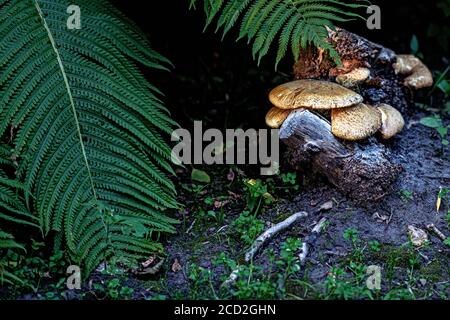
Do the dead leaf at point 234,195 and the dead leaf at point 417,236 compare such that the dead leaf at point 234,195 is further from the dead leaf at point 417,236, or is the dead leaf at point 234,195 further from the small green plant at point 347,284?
the dead leaf at point 417,236

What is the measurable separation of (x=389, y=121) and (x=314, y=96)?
1.93 feet

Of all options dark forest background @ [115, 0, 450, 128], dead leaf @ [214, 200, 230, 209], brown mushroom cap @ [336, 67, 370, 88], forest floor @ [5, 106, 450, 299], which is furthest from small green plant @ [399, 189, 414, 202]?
dark forest background @ [115, 0, 450, 128]

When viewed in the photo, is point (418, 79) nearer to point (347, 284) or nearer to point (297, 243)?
point (297, 243)

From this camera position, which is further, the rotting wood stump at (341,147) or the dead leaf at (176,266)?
the rotting wood stump at (341,147)

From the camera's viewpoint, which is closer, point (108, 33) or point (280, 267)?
point (280, 267)

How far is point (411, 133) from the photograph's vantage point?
4.36 metres

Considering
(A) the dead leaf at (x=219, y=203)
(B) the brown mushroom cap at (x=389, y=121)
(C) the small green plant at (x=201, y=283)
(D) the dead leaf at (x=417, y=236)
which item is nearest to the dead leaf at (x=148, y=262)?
(C) the small green plant at (x=201, y=283)

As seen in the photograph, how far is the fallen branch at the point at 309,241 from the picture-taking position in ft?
11.1

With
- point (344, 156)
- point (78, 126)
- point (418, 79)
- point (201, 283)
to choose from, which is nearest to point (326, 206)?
point (344, 156)

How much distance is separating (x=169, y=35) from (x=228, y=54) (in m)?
0.53

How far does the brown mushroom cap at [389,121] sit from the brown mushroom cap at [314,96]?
1.00 ft
